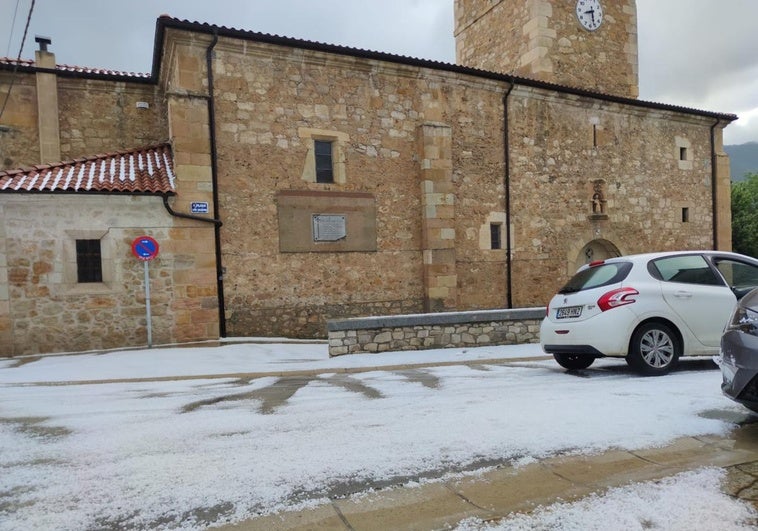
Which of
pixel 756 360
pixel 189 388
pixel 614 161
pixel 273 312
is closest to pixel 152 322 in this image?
pixel 273 312

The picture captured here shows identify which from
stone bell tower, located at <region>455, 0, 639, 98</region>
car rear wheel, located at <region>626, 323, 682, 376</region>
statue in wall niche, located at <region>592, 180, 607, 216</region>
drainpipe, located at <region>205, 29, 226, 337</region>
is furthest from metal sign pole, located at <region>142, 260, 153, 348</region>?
stone bell tower, located at <region>455, 0, 639, 98</region>

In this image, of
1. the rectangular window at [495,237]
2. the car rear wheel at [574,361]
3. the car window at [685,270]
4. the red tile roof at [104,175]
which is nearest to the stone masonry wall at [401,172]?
the rectangular window at [495,237]

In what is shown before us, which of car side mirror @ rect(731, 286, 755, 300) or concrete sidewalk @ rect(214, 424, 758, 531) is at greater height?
car side mirror @ rect(731, 286, 755, 300)

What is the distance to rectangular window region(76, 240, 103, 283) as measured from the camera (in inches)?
407

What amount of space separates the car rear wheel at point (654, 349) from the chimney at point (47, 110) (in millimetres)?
14193

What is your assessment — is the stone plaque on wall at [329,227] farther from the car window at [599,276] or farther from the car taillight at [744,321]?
the car taillight at [744,321]

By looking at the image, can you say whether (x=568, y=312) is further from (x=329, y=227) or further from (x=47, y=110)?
(x=47, y=110)

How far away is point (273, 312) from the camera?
39.5 feet

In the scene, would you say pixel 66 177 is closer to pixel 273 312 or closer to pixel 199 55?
pixel 199 55

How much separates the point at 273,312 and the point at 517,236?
7.81 meters

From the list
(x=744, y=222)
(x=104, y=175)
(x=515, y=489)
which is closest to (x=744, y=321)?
(x=515, y=489)

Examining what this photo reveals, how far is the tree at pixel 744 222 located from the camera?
33.8 meters

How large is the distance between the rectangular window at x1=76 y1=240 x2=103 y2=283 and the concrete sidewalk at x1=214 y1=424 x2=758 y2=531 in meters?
9.56

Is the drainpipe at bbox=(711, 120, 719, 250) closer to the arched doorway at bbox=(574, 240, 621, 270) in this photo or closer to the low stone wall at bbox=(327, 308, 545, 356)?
the arched doorway at bbox=(574, 240, 621, 270)
